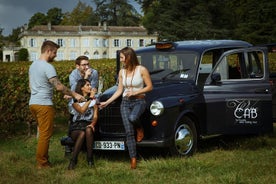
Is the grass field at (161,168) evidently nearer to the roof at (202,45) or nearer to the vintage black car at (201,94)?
the vintage black car at (201,94)

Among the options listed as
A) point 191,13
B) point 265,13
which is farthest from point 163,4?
point 265,13

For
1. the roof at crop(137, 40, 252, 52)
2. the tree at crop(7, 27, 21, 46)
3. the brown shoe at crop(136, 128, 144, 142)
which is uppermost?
the tree at crop(7, 27, 21, 46)

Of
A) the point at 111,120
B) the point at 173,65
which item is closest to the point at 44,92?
the point at 111,120

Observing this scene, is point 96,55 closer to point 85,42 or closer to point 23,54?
A: point 85,42

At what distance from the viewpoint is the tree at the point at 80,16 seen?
113 metres

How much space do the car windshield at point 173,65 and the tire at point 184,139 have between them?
2.99ft

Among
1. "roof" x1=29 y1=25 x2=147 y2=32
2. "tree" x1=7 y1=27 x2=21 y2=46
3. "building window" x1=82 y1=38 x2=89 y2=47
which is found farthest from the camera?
"tree" x1=7 y1=27 x2=21 y2=46

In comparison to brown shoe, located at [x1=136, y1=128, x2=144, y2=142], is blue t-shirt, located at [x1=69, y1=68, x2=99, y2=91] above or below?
above

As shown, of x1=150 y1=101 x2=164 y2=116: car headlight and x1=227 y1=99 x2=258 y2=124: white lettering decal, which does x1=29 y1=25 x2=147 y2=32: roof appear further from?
x1=150 y1=101 x2=164 y2=116: car headlight

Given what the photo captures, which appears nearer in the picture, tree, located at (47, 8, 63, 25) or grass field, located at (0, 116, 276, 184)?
grass field, located at (0, 116, 276, 184)

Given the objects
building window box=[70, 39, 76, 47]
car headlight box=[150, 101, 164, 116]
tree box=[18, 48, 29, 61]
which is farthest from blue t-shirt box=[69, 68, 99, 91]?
building window box=[70, 39, 76, 47]

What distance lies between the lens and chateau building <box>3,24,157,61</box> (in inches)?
4513

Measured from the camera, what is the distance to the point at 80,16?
397ft

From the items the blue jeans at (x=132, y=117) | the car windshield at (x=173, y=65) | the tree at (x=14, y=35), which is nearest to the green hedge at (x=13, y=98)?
the car windshield at (x=173, y=65)
